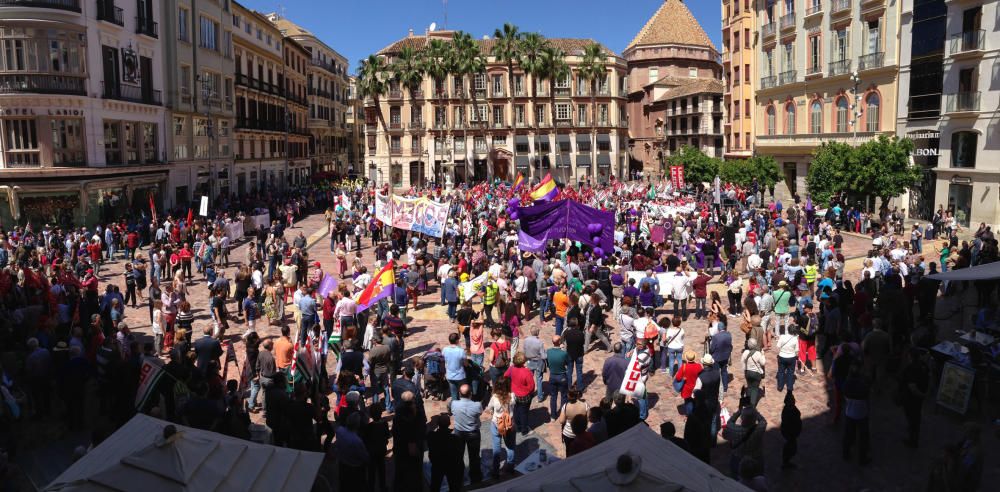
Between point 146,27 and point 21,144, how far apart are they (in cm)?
967

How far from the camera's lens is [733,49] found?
6025 centimetres

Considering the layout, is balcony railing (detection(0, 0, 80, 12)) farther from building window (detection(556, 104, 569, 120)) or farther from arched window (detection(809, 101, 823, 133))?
building window (detection(556, 104, 569, 120))

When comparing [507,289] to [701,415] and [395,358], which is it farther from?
[701,415]

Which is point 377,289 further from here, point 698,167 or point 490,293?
point 698,167

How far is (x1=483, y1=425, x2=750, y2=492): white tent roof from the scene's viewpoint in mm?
5762

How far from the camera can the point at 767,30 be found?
168 feet

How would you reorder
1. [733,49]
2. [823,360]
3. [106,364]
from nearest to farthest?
1. [106,364]
2. [823,360]
3. [733,49]

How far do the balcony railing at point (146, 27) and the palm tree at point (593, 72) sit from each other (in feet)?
137

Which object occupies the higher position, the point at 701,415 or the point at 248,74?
the point at 248,74

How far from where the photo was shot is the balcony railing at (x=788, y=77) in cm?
4828

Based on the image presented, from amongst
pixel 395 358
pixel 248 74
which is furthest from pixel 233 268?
pixel 248 74

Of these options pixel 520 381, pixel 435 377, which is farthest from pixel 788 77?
pixel 520 381

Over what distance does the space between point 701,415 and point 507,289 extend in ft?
31.2

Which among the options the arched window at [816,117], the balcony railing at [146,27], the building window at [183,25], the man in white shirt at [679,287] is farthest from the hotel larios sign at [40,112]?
the arched window at [816,117]
